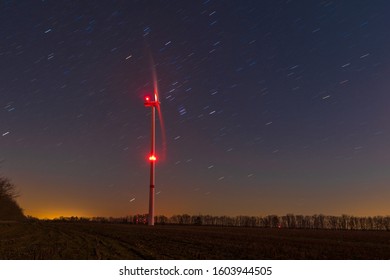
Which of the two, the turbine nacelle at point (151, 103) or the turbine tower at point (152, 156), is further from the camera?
the turbine nacelle at point (151, 103)

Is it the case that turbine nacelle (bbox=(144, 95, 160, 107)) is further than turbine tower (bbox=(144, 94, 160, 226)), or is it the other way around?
turbine nacelle (bbox=(144, 95, 160, 107))

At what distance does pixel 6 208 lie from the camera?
108 meters

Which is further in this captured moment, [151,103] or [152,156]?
[151,103]

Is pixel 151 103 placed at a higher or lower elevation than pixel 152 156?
higher

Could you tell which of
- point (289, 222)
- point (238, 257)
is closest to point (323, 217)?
point (289, 222)

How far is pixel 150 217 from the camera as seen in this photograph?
7806 centimetres

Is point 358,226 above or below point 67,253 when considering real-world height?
above
